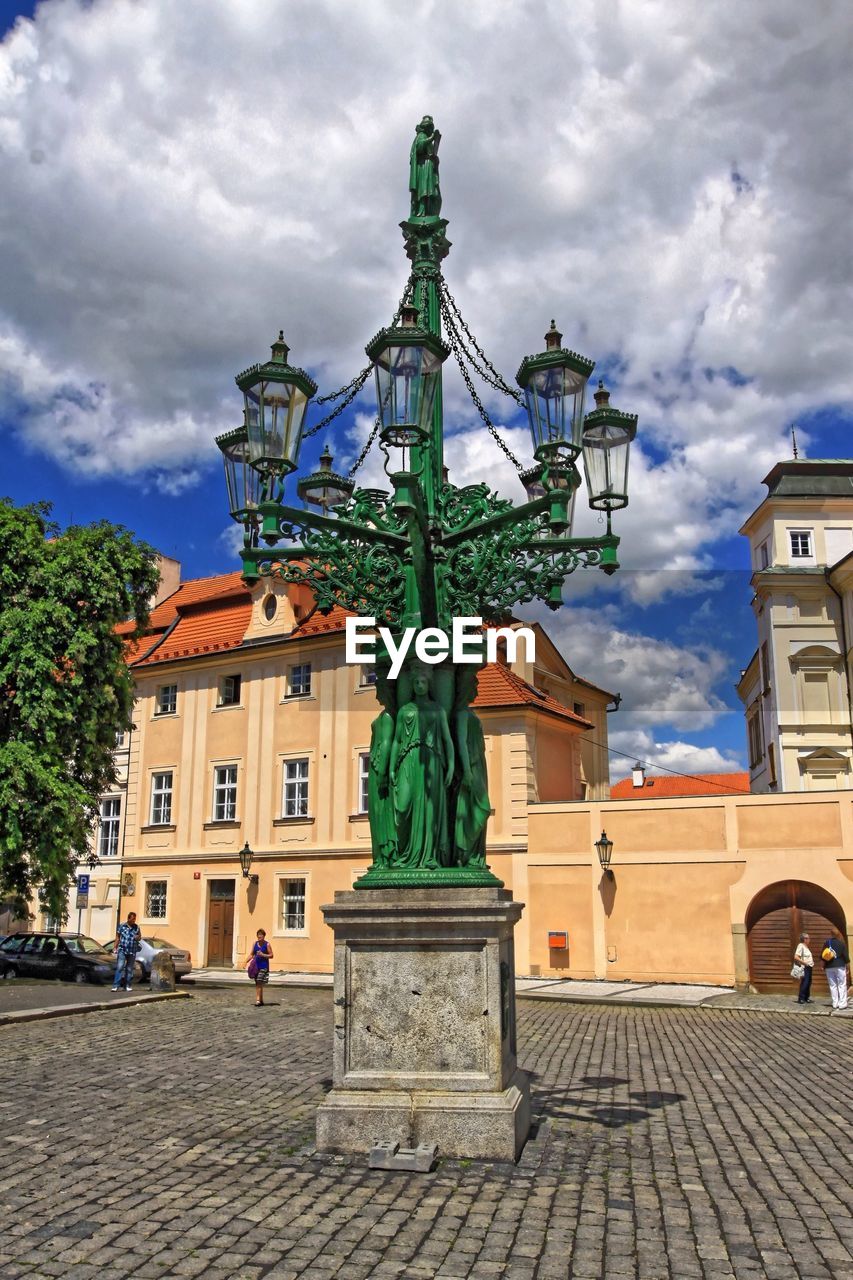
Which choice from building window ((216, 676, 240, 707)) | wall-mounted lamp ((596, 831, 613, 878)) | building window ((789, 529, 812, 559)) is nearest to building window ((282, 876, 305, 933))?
building window ((216, 676, 240, 707))

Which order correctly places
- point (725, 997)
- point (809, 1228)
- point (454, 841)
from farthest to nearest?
1. point (725, 997)
2. point (454, 841)
3. point (809, 1228)

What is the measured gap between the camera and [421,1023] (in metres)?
6.82

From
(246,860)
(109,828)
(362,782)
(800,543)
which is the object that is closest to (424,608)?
(362,782)

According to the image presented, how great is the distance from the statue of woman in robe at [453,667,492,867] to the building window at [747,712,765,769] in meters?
33.9

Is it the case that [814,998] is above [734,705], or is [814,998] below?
below

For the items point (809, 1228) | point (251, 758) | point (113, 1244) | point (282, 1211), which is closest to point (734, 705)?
point (809, 1228)

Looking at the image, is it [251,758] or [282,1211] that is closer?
[282,1211]

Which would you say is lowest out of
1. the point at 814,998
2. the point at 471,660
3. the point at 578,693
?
the point at 814,998

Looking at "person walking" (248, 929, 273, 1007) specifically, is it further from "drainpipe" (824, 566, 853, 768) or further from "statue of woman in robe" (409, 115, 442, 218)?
"drainpipe" (824, 566, 853, 768)

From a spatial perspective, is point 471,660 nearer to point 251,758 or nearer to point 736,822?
point 736,822

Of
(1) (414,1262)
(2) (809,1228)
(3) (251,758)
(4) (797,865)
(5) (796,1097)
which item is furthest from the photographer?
(3) (251,758)

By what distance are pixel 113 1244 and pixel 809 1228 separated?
11.5ft

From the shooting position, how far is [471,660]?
819 cm

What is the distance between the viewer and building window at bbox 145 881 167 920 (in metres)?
29.3
